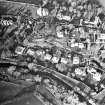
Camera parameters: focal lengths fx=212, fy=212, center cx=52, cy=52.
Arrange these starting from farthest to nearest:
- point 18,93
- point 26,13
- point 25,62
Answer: point 26,13 < point 25,62 < point 18,93

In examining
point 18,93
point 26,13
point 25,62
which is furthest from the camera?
point 26,13

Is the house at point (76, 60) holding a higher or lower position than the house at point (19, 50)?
A: lower

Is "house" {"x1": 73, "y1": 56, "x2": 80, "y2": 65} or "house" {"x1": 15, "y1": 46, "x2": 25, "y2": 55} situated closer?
"house" {"x1": 73, "y1": 56, "x2": 80, "y2": 65}

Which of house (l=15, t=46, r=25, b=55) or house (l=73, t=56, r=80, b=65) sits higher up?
house (l=15, t=46, r=25, b=55)

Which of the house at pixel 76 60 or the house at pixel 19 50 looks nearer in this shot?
the house at pixel 76 60

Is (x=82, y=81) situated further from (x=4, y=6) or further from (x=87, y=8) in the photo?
(x=4, y=6)

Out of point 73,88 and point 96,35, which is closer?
point 73,88

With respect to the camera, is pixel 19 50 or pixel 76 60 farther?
pixel 19 50

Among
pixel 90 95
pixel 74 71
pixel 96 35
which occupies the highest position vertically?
pixel 96 35

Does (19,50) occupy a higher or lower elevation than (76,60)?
higher

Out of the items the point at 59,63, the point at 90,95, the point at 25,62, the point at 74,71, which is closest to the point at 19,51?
the point at 25,62

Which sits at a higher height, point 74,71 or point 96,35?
point 96,35
